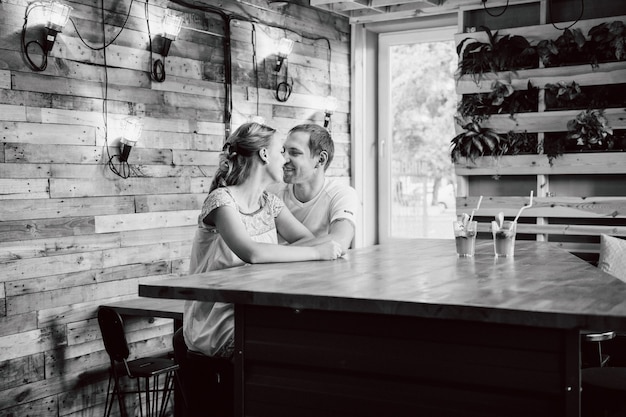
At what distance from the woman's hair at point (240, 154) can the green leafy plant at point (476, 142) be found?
2.68 meters

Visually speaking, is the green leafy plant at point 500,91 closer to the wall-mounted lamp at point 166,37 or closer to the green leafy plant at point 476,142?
the green leafy plant at point 476,142

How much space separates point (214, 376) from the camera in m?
2.97

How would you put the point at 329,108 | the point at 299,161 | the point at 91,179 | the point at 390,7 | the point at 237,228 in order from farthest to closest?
the point at 390,7
the point at 329,108
the point at 91,179
the point at 299,161
the point at 237,228

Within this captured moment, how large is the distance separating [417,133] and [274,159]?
11.6 ft

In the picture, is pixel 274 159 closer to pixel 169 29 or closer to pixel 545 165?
pixel 169 29

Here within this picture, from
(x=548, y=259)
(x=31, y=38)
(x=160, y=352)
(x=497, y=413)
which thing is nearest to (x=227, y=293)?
(x=497, y=413)

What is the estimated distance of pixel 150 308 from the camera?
4160 millimetres

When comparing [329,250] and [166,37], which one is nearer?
[329,250]

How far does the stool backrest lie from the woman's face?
3.57 feet

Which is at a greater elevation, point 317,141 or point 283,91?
point 283,91

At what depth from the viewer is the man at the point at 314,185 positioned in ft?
13.0

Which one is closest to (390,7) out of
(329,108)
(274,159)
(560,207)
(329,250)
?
(329,108)

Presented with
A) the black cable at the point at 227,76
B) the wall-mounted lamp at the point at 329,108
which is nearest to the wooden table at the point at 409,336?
the black cable at the point at 227,76

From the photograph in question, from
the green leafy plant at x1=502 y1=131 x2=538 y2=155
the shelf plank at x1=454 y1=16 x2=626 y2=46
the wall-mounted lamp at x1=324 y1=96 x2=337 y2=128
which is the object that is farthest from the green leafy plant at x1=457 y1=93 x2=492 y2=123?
the wall-mounted lamp at x1=324 y1=96 x2=337 y2=128
